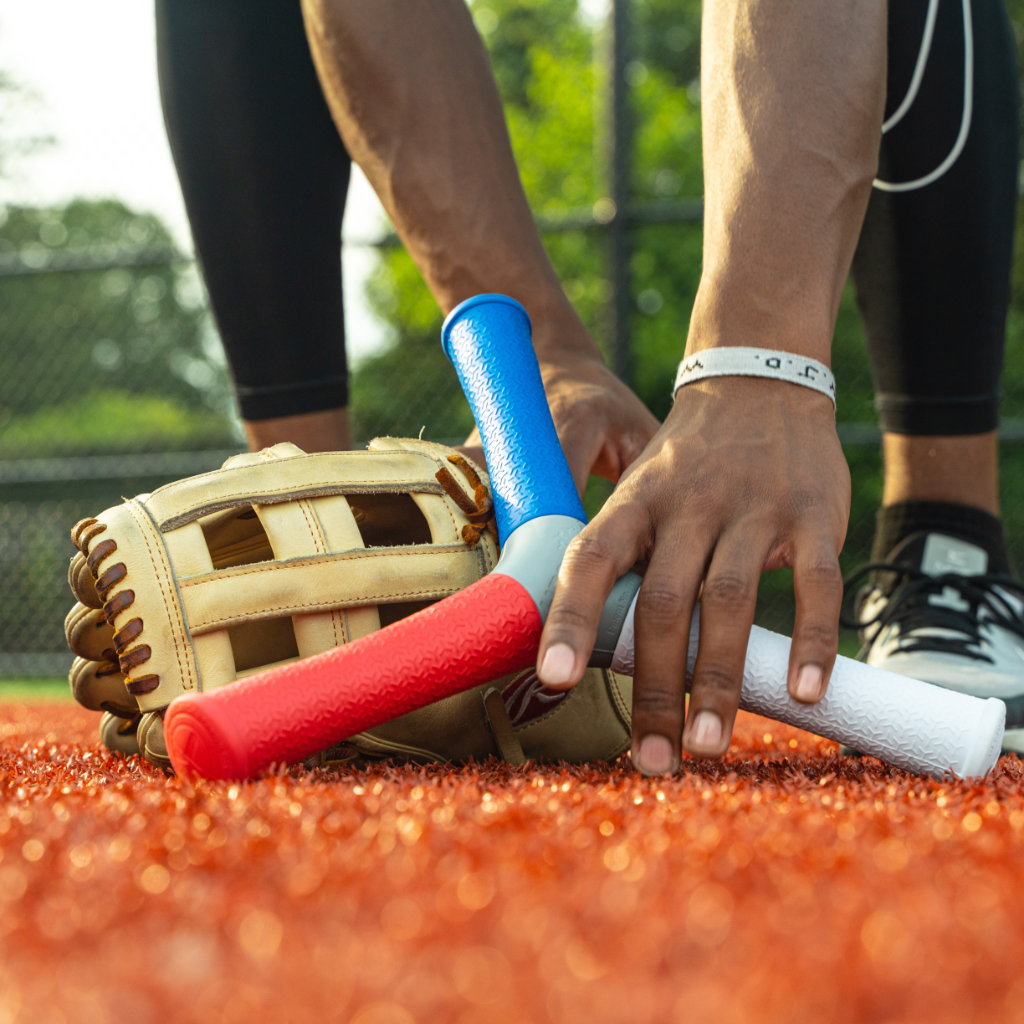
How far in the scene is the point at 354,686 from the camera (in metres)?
0.69

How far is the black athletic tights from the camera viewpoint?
126 centimetres

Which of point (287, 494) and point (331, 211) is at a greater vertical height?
point (331, 211)

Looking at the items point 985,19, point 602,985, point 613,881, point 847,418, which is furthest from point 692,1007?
point 847,418

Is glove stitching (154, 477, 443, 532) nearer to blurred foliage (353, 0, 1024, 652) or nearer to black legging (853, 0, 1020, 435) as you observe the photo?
black legging (853, 0, 1020, 435)

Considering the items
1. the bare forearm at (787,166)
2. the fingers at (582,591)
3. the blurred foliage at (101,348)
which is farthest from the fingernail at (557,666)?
the blurred foliage at (101,348)

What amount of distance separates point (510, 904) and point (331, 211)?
4.44ft

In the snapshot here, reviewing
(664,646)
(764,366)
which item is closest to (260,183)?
(764,366)

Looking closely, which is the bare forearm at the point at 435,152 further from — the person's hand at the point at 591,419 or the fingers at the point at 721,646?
the fingers at the point at 721,646

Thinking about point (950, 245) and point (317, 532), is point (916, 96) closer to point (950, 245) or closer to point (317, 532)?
point (950, 245)

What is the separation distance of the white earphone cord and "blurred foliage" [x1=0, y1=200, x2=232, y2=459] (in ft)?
12.3

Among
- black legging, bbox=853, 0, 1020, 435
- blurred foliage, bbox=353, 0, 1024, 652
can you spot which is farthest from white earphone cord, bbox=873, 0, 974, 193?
blurred foliage, bbox=353, 0, 1024, 652

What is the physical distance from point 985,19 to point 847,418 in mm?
4355

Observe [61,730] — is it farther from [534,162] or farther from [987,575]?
[534,162]

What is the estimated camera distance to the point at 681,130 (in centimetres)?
865
